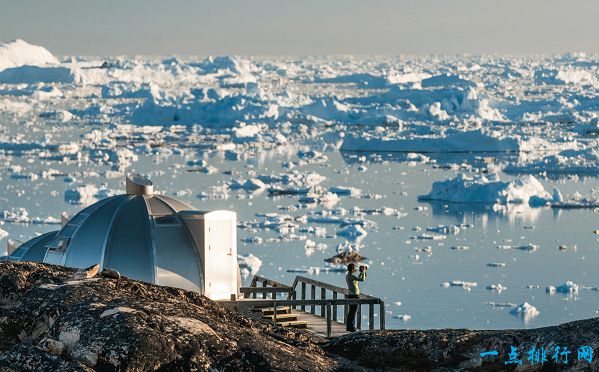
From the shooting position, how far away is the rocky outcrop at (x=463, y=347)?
548 centimetres

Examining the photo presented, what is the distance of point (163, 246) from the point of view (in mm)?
15898

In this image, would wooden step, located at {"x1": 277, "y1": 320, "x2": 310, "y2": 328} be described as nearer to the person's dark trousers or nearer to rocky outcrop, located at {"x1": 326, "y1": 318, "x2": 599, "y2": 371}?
the person's dark trousers

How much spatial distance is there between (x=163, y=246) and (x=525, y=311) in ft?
49.5

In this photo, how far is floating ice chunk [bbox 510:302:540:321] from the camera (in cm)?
2864

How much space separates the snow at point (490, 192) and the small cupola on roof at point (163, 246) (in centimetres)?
3148

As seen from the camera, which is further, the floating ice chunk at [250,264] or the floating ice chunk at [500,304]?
the floating ice chunk at [250,264]

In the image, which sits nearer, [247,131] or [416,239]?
[416,239]

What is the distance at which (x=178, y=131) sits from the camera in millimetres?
77312

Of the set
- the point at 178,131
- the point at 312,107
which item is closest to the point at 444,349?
the point at 178,131

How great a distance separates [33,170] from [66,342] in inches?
2063

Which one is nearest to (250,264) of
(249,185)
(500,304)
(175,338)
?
(500,304)

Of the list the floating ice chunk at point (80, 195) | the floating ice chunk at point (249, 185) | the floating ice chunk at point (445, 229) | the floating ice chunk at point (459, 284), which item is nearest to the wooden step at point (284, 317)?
the floating ice chunk at point (459, 284)

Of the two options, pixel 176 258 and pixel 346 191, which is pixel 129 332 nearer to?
pixel 176 258

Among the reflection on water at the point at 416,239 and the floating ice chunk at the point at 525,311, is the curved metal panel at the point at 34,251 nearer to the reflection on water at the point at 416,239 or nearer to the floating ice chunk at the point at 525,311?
the reflection on water at the point at 416,239
